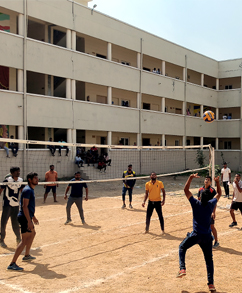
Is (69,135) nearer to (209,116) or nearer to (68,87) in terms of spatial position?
(68,87)

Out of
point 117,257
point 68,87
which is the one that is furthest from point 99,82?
point 117,257

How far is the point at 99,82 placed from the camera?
1016 inches

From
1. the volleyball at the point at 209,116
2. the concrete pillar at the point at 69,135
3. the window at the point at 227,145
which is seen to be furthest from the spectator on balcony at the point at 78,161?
the window at the point at 227,145

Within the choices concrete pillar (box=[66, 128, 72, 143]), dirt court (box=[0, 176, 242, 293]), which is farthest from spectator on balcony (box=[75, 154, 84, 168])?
dirt court (box=[0, 176, 242, 293])

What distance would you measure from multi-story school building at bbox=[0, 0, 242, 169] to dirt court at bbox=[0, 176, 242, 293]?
11.1 meters

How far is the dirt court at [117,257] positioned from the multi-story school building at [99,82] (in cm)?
1113

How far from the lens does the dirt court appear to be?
623cm

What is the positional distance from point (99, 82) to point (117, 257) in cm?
1940

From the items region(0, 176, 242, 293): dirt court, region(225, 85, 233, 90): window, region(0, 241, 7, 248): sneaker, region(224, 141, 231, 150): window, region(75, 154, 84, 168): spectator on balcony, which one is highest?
region(225, 85, 233, 90): window

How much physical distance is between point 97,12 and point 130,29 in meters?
3.83

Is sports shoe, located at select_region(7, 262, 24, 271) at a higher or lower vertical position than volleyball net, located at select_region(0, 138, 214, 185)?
lower

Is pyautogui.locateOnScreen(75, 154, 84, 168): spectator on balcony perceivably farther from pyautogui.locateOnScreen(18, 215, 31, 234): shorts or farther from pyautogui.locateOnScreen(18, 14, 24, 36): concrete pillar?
pyautogui.locateOnScreen(18, 215, 31, 234): shorts

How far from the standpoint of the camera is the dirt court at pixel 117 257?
6.23 metres

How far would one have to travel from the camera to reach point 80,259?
25.7ft
